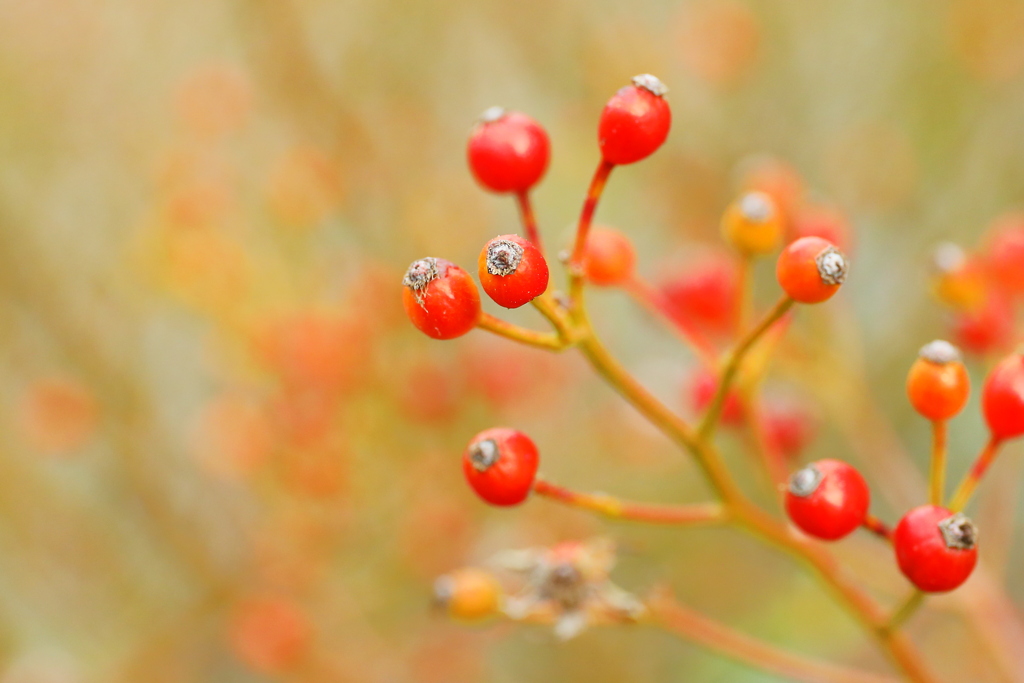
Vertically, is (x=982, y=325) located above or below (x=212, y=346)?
below

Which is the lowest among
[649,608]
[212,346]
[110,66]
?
[649,608]

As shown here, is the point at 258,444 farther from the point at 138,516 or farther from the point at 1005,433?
the point at 1005,433

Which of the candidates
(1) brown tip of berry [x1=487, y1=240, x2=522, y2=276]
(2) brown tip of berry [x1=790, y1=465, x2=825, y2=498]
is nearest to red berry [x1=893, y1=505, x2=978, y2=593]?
(2) brown tip of berry [x1=790, y1=465, x2=825, y2=498]

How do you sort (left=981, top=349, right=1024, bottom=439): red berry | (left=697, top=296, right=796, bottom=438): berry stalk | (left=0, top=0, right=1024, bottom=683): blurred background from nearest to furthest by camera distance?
(left=697, top=296, right=796, bottom=438): berry stalk < (left=981, top=349, right=1024, bottom=439): red berry < (left=0, top=0, right=1024, bottom=683): blurred background

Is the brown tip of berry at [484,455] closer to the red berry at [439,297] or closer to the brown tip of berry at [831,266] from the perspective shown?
the red berry at [439,297]

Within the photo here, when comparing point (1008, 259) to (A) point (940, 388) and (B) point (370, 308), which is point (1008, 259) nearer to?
(A) point (940, 388)

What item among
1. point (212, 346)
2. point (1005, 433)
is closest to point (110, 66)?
point (212, 346)

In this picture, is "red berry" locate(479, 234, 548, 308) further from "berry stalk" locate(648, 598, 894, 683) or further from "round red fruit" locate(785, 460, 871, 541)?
"berry stalk" locate(648, 598, 894, 683)
